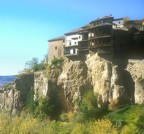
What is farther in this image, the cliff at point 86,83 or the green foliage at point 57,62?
the green foliage at point 57,62


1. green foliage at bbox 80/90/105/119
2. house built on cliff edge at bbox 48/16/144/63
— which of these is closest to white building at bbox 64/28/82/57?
house built on cliff edge at bbox 48/16/144/63

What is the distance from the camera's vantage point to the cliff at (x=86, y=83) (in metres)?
55.2

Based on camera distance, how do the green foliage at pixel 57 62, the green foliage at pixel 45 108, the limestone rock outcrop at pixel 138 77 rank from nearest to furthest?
the limestone rock outcrop at pixel 138 77 < the green foliage at pixel 45 108 < the green foliage at pixel 57 62

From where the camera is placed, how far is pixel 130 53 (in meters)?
60.3

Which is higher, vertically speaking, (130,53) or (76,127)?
(130,53)

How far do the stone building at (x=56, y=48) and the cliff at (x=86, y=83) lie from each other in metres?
5.30

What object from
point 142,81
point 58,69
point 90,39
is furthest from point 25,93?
point 142,81

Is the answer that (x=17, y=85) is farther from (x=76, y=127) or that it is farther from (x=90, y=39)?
(x=76, y=127)

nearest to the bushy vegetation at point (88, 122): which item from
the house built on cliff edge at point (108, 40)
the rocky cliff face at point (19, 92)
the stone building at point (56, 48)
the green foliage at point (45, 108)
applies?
the green foliage at point (45, 108)

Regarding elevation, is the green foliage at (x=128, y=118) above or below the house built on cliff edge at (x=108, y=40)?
below

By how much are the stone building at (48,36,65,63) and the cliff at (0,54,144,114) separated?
530 centimetres

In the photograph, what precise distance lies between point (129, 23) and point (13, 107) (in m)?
33.1

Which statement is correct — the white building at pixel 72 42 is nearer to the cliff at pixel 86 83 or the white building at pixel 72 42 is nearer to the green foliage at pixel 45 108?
the cliff at pixel 86 83

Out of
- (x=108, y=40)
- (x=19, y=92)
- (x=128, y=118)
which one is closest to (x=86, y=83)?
(x=108, y=40)
